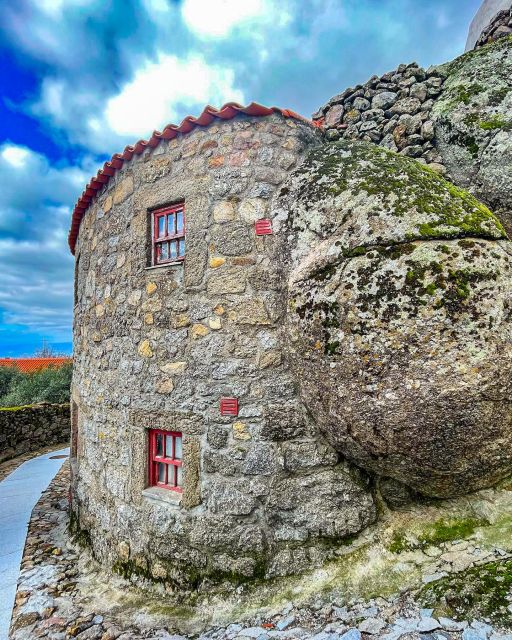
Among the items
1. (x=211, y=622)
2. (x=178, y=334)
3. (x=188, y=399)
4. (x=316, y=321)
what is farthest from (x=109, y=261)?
(x=211, y=622)

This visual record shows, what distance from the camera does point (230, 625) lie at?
364cm

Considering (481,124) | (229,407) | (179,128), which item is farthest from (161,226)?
(481,124)

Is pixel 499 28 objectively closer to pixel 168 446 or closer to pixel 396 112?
pixel 396 112

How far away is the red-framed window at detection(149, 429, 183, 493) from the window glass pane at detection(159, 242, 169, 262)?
194 cm

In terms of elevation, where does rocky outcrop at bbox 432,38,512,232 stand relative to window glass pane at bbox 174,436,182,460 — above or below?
above

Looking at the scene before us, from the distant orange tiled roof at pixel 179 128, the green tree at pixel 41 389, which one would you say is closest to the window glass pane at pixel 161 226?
Answer: the distant orange tiled roof at pixel 179 128

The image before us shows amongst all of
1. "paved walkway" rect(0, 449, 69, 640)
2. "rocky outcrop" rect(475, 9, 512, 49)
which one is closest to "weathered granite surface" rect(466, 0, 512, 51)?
"rocky outcrop" rect(475, 9, 512, 49)

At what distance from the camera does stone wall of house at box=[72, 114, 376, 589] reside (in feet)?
12.8

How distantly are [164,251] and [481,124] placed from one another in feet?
12.6

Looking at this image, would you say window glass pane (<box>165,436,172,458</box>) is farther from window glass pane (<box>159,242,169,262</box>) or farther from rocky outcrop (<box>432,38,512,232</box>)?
rocky outcrop (<box>432,38,512,232</box>)

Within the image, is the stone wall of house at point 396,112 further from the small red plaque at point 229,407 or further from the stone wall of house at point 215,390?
the small red plaque at point 229,407

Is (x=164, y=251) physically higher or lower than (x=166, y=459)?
higher

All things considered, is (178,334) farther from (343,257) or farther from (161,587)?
(161,587)

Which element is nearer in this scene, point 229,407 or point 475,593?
point 475,593
